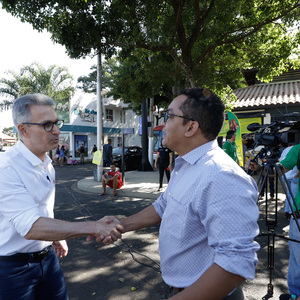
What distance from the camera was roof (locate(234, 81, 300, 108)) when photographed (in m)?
11.8

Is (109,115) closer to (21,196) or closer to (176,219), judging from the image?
(21,196)

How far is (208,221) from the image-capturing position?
1073 millimetres

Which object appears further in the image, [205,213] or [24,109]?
[24,109]

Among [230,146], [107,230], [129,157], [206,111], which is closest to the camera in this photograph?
[206,111]

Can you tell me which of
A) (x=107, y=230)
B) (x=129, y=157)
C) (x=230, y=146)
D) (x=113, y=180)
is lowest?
(x=113, y=180)

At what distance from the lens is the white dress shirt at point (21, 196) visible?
1425 millimetres

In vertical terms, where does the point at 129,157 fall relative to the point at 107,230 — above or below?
below

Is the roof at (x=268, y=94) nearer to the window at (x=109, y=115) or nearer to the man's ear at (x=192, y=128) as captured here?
the man's ear at (x=192, y=128)

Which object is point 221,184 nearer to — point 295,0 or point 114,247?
point 114,247

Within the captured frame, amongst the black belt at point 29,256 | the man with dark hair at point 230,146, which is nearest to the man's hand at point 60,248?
the black belt at point 29,256

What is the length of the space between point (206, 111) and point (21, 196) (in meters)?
1.19

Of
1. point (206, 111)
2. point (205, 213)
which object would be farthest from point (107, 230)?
point (206, 111)

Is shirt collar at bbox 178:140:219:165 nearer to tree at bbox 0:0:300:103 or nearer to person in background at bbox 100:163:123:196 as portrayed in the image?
tree at bbox 0:0:300:103

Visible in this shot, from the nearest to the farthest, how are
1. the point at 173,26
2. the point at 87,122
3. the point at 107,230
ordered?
the point at 107,230 < the point at 173,26 < the point at 87,122
